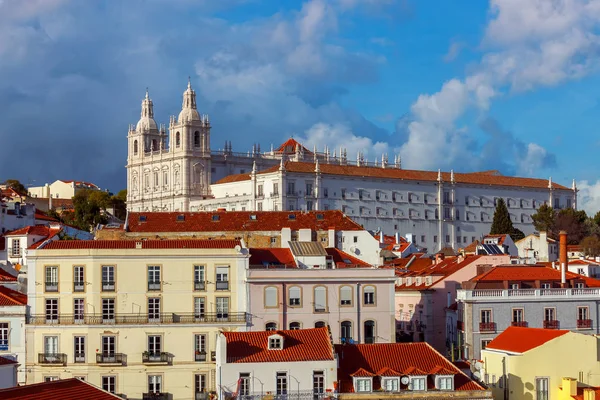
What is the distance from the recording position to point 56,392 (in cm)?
3634

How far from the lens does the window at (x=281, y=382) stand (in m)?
49.9

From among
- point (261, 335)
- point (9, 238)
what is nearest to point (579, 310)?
point (261, 335)

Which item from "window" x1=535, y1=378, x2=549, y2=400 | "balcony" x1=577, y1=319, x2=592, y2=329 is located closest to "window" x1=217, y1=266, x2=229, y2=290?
"window" x1=535, y1=378, x2=549, y2=400

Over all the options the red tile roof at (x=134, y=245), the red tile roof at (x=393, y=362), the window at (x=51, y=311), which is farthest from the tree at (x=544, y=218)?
the red tile roof at (x=393, y=362)

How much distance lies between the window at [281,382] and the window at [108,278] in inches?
570

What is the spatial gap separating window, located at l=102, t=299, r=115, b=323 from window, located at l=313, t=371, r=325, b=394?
14.6 meters

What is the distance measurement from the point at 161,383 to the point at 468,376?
15562 millimetres

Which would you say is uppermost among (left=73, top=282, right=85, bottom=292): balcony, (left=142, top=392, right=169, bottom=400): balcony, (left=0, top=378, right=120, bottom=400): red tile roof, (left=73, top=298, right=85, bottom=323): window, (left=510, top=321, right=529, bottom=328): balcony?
(left=73, top=282, right=85, bottom=292): balcony

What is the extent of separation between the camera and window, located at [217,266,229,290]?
204ft

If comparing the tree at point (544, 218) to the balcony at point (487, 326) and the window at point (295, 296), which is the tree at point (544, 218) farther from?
the window at point (295, 296)

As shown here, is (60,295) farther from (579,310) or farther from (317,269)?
(579,310)

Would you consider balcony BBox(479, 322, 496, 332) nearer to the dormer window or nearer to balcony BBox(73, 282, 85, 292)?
the dormer window

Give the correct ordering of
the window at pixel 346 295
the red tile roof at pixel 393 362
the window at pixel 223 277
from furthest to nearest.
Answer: the window at pixel 346 295
the window at pixel 223 277
the red tile roof at pixel 393 362

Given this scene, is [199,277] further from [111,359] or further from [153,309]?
[111,359]
